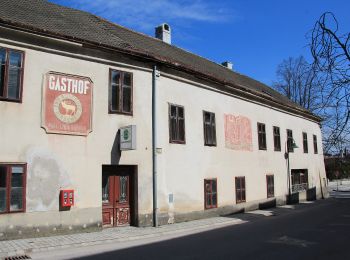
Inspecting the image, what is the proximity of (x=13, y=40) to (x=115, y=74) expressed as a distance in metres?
3.77

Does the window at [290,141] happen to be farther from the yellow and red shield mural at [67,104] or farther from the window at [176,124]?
the yellow and red shield mural at [67,104]

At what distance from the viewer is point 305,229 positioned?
14.3 meters

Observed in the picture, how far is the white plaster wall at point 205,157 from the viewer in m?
16.5

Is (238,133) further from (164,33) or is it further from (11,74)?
(11,74)

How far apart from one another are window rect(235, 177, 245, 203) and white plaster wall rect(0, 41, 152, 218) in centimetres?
670

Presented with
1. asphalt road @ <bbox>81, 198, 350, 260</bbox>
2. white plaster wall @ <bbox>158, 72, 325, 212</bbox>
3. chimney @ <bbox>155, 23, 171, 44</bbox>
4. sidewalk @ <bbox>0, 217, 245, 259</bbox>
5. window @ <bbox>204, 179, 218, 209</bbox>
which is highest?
chimney @ <bbox>155, 23, 171, 44</bbox>

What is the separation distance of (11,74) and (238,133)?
12.4 meters

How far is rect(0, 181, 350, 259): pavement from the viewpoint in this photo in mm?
10172

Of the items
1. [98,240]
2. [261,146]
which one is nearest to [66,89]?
[98,240]

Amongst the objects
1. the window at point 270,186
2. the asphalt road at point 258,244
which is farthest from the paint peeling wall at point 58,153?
the window at point 270,186

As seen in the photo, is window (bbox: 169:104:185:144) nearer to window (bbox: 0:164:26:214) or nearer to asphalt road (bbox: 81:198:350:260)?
asphalt road (bbox: 81:198:350:260)

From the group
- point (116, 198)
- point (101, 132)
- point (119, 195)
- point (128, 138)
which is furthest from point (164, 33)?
point (116, 198)

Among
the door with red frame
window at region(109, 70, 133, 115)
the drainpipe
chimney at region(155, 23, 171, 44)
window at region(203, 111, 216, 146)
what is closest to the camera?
the door with red frame

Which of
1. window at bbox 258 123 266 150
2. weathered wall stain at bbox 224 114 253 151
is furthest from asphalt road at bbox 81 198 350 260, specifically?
window at bbox 258 123 266 150
